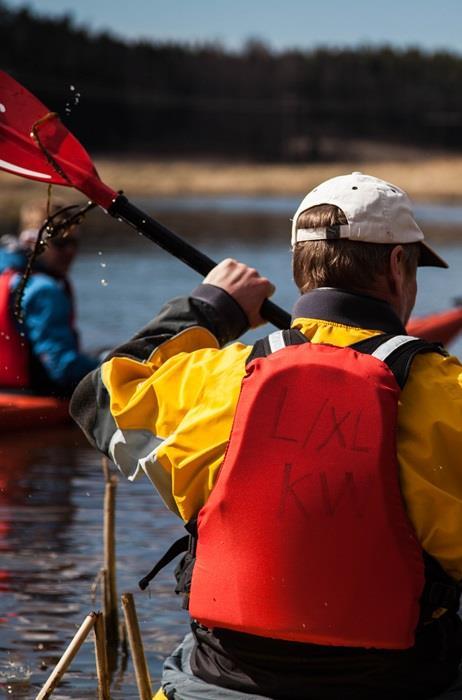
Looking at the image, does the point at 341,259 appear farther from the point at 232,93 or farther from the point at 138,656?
the point at 232,93

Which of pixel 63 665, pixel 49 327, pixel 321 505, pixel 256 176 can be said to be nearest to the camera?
pixel 321 505

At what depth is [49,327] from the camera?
7488 mm

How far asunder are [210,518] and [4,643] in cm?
285

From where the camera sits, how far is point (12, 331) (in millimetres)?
7488

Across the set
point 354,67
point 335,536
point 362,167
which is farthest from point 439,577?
point 354,67

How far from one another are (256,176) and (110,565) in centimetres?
5953

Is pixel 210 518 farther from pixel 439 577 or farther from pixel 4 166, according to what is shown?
pixel 4 166

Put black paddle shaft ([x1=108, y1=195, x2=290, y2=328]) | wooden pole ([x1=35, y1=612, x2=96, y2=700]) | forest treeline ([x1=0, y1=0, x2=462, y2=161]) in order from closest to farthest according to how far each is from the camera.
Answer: wooden pole ([x1=35, y1=612, x2=96, y2=700]) < black paddle shaft ([x1=108, y1=195, x2=290, y2=328]) < forest treeline ([x1=0, y1=0, x2=462, y2=161])

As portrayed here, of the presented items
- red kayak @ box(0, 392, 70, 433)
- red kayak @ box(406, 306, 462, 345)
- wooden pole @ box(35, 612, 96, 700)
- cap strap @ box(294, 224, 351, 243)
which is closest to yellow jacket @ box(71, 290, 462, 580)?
cap strap @ box(294, 224, 351, 243)

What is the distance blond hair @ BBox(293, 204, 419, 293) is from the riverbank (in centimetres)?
4725

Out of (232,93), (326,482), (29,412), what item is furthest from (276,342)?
(232,93)

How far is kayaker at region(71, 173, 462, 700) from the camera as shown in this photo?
Result: 2119 millimetres

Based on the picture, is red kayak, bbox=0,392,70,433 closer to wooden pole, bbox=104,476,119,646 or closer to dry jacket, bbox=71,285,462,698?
wooden pole, bbox=104,476,119,646

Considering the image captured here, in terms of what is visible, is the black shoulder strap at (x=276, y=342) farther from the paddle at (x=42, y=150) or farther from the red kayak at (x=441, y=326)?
the red kayak at (x=441, y=326)
